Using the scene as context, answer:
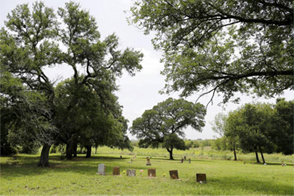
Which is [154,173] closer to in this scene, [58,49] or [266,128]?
[58,49]

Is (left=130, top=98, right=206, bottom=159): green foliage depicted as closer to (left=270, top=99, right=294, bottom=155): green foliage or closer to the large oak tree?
(left=270, top=99, right=294, bottom=155): green foliage

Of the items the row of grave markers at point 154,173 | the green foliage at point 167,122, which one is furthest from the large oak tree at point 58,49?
the green foliage at point 167,122

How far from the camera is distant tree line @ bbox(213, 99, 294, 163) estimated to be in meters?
32.9

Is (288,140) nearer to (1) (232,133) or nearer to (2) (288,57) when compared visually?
(1) (232,133)

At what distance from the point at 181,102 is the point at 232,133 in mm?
12719

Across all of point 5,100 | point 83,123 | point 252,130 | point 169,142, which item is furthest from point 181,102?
point 5,100

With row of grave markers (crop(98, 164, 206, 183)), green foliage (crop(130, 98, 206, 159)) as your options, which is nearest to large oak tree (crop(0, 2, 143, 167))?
row of grave markers (crop(98, 164, 206, 183))

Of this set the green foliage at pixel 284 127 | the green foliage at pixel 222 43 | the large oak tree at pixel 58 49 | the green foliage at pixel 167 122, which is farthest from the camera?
the green foliage at pixel 167 122

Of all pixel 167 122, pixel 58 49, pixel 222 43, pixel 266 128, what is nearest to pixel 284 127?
pixel 266 128

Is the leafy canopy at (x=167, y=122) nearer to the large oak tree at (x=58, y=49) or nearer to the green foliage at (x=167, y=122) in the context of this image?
the green foliage at (x=167, y=122)

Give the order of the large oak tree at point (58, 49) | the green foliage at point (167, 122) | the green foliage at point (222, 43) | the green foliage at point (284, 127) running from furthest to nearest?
1. the green foliage at point (167, 122)
2. the green foliage at point (284, 127)
3. the large oak tree at point (58, 49)
4. the green foliage at point (222, 43)

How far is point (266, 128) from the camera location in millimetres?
34219

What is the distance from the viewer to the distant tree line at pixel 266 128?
108 feet

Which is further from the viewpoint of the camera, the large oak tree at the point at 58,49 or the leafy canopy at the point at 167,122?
the leafy canopy at the point at 167,122
